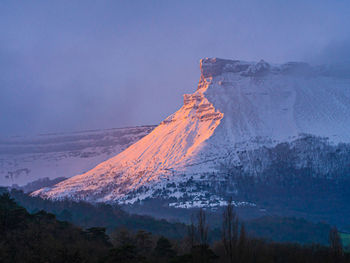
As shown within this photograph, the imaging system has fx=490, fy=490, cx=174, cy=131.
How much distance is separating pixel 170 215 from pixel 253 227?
110ft

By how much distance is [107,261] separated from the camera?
58875mm

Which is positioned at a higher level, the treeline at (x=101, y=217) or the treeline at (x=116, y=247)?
the treeline at (x=116, y=247)

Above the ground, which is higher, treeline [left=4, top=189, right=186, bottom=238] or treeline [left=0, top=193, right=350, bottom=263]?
treeline [left=0, top=193, right=350, bottom=263]

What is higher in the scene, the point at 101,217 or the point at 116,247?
the point at 116,247

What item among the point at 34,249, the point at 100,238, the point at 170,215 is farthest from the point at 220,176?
the point at 34,249

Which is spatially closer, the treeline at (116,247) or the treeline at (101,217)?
the treeline at (116,247)

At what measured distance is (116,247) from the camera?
2832 inches

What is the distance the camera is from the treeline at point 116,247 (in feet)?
200

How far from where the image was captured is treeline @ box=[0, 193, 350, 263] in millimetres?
60812

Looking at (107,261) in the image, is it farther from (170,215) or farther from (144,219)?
(170,215)

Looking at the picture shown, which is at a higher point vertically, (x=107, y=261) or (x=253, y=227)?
(x=107, y=261)

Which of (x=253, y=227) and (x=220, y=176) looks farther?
(x=220, y=176)

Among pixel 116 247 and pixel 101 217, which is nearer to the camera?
pixel 116 247

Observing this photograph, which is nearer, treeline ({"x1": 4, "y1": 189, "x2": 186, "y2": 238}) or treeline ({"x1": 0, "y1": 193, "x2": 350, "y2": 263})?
treeline ({"x1": 0, "y1": 193, "x2": 350, "y2": 263})
